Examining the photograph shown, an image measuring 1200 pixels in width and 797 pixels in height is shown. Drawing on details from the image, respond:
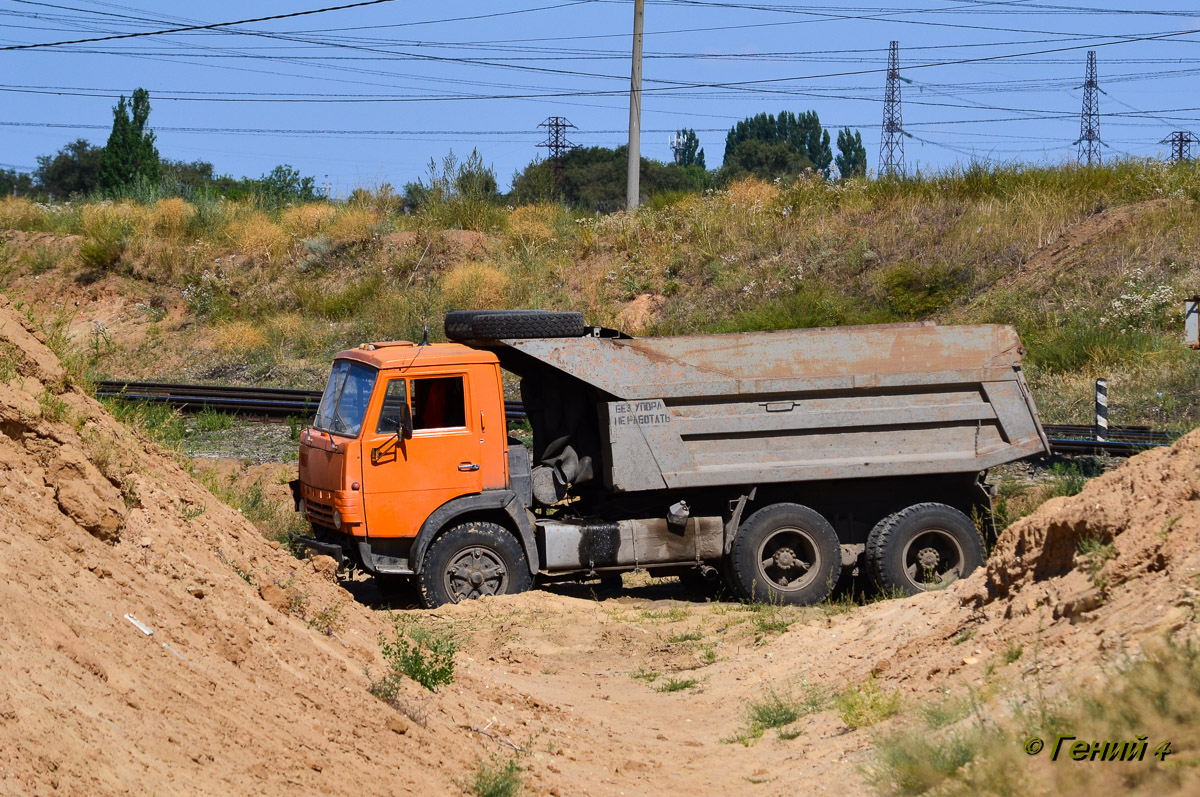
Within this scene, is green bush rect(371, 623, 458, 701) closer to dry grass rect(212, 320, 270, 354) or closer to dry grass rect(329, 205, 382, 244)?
dry grass rect(212, 320, 270, 354)

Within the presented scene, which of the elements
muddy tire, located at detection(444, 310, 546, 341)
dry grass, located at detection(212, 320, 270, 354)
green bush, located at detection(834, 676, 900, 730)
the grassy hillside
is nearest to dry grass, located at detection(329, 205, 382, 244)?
the grassy hillside

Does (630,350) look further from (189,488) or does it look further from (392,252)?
(392,252)

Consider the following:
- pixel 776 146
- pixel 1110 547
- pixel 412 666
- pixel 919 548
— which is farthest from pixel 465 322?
pixel 776 146

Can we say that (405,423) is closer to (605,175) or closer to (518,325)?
(518,325)

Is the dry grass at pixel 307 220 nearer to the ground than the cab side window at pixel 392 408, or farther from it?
farther from it

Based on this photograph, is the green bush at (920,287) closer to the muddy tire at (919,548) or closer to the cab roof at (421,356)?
the muddy tire at (919,548)

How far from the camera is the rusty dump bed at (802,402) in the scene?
32.6 ft

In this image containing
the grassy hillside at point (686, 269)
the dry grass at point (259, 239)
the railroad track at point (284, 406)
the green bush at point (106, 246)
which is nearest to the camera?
the railroad track at point (284, 406)

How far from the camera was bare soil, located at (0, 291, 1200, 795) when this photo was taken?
14.5ft

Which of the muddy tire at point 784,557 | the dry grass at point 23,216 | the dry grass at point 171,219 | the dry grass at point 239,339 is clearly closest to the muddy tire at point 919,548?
the muddy tire at point 784,557

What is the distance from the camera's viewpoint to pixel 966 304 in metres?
23.0

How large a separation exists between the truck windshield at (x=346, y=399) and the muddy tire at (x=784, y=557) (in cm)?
350

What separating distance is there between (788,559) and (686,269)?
1685cm

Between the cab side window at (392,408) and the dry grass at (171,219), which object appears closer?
the cab side window at (392,408)
